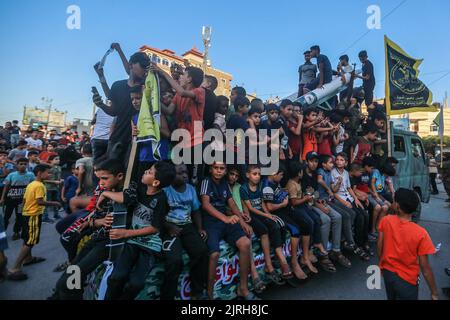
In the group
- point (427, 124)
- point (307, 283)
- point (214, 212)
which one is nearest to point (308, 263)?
point (307, 283)

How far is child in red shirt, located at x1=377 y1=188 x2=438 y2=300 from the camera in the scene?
2.10m

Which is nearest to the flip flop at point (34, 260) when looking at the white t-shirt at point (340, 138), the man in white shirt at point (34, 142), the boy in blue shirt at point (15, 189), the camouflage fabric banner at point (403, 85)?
the boy in blue shirt at point (15, 189)

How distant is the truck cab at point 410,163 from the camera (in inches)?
228

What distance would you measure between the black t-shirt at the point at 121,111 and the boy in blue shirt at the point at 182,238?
0.90 metres

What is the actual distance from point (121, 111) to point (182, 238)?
1755mm

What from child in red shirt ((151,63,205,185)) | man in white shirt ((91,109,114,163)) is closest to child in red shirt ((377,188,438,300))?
child in red shirt ((151,63,205,185))

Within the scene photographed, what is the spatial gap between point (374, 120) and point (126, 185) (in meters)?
5.59

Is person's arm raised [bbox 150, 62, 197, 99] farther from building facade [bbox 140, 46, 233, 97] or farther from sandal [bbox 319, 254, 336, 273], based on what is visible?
building facade [bbox 140, 46, 233, 97]

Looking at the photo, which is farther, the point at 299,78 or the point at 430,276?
the point at 299,78

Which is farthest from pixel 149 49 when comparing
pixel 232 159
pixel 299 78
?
pixel 232 159

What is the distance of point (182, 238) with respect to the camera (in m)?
2.37

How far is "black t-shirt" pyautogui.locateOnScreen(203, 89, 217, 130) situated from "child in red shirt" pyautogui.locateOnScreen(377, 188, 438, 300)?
2326 millimetres
